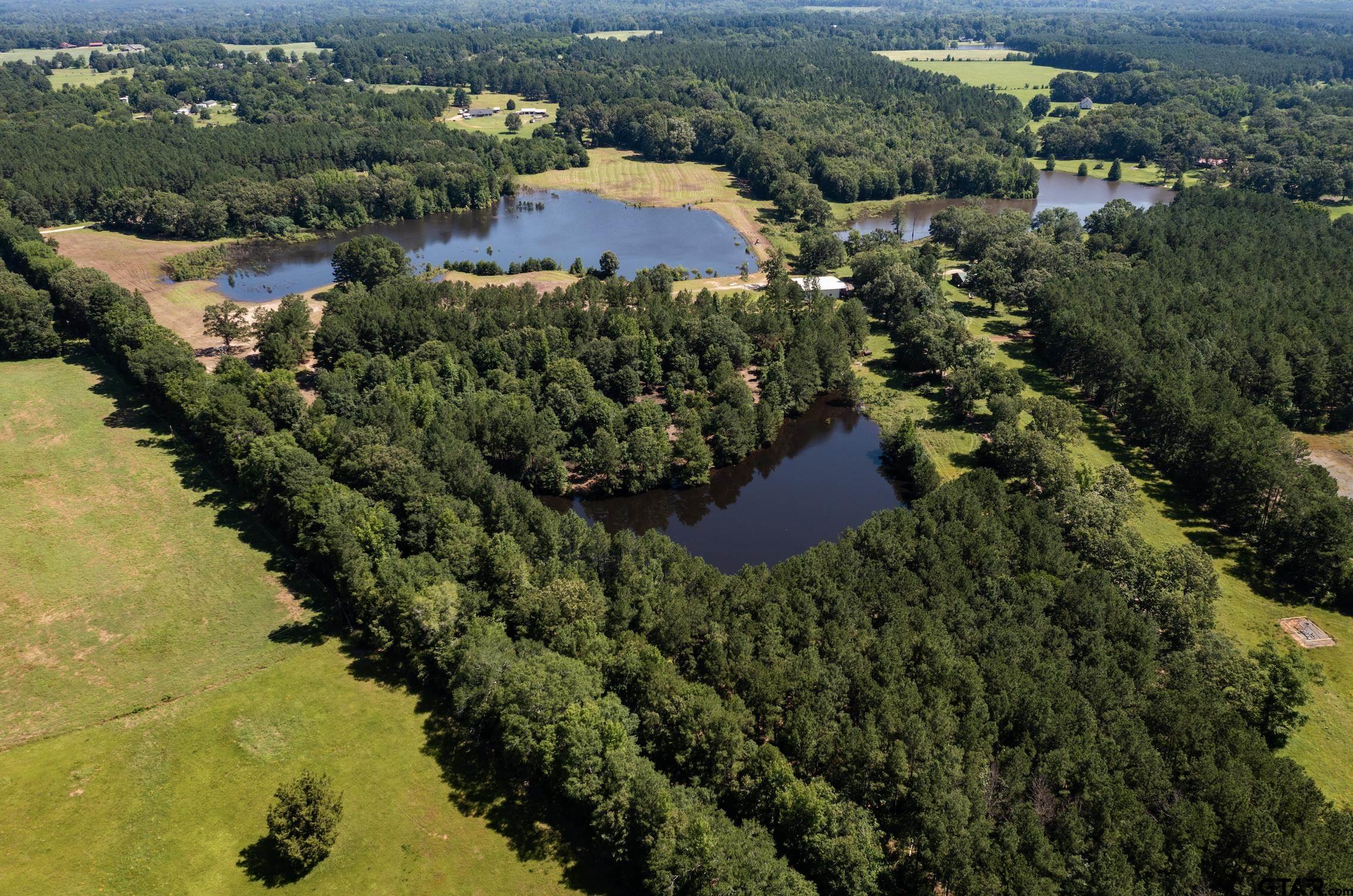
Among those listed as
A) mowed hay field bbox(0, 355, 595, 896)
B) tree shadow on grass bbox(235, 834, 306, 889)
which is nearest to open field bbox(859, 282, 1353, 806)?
mowed hay field bbox(0, 355, 595, 896)

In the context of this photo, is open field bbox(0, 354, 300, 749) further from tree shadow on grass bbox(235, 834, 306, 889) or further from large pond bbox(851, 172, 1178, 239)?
large pond bbox(851, 172, 1178, 239)

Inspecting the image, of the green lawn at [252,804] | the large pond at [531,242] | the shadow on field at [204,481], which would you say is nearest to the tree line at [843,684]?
the shadow on field at [204,481]

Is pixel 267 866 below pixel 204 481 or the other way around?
below

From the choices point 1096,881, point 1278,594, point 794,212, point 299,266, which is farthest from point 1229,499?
point 299,266

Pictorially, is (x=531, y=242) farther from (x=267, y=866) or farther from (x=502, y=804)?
(x=267, y=866)

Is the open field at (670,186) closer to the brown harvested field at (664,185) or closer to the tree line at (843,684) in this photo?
the brown harvested field at (664,185)

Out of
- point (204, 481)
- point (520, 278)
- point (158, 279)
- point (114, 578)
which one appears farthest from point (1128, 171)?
point (114, 578)
